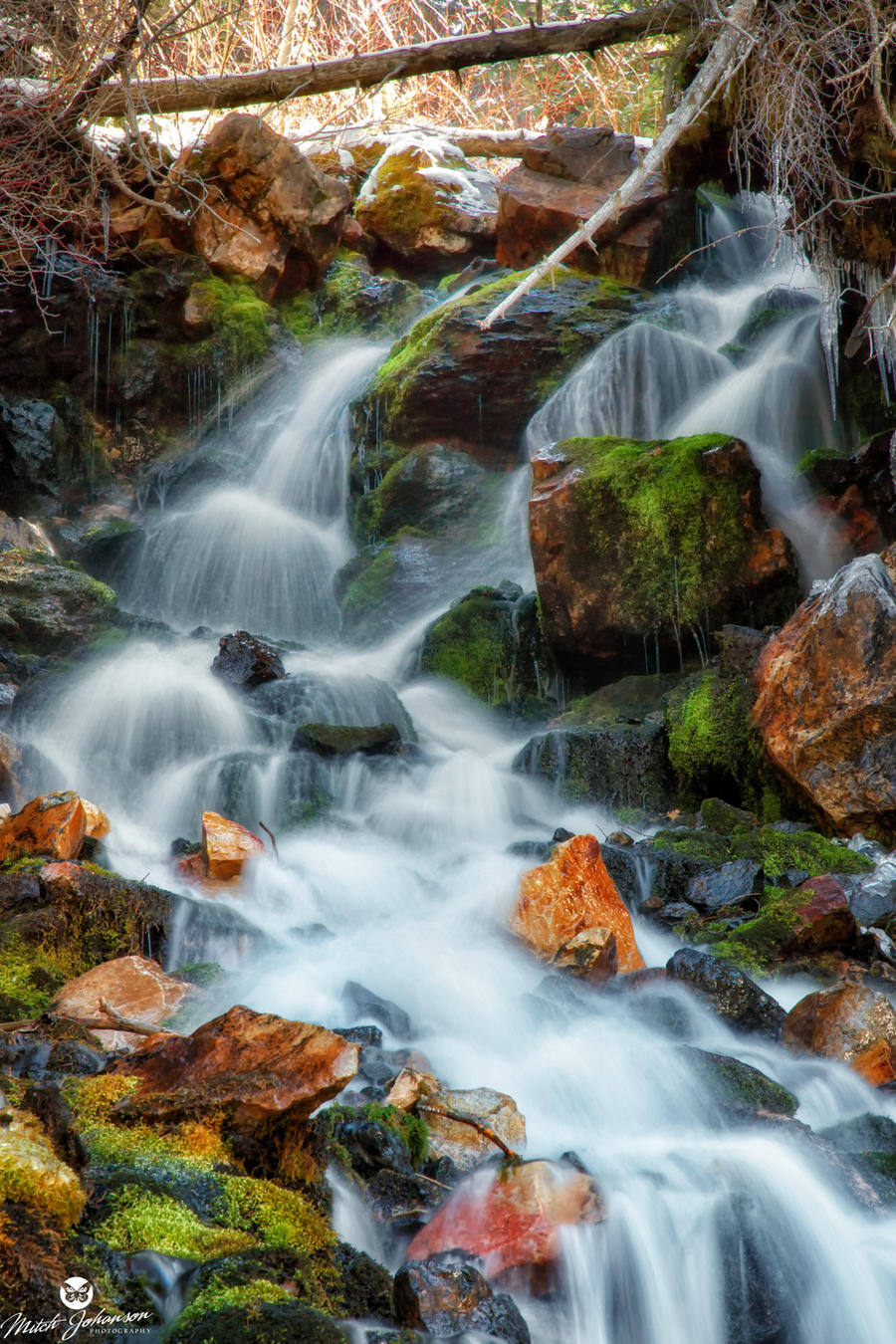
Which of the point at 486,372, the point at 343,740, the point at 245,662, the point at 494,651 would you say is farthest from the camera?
the point at 486,372

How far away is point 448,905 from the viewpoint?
17.6 ft

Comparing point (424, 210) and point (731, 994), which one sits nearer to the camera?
point (731, 994)

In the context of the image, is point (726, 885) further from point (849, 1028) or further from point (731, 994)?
point (849, 1028)

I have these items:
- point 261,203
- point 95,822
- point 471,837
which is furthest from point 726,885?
point 261,203

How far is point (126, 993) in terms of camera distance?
3703 mm

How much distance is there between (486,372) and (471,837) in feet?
24.1

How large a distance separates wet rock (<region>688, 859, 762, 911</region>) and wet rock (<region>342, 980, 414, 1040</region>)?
7.02 feet

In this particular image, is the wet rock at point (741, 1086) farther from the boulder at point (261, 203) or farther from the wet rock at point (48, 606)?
the boulder at point (261, 203)

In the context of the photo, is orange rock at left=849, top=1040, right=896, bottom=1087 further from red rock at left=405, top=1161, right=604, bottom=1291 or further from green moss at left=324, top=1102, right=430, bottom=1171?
green moss at left=324, top=1102, right=430, bottom=1171

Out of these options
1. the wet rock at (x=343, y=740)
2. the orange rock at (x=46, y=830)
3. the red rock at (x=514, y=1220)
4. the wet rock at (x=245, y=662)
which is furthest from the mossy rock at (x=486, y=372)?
the red rock at (x=514, y=1220)

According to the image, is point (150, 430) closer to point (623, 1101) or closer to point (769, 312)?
point (769, 312)

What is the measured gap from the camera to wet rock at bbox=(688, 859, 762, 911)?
17.6 feet

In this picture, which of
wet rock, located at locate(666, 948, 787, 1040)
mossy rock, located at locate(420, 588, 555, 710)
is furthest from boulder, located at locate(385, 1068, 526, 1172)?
mossy rock, located at locate(420, 588, 555, 710)

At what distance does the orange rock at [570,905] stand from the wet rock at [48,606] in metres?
5.59
